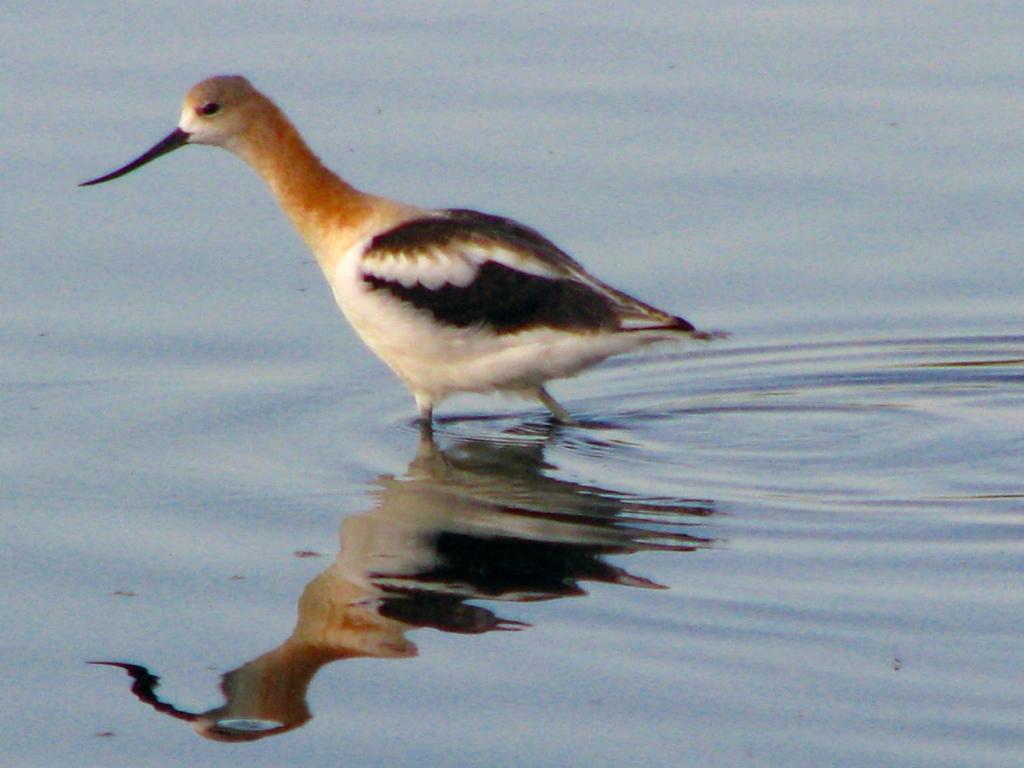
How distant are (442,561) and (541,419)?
1.85 m

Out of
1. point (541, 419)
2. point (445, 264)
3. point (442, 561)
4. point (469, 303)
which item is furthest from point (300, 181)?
point (442, 561)

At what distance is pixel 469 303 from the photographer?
7801 mm

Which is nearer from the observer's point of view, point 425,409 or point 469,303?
point 469,303

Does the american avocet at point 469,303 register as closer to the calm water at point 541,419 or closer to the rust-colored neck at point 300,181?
the rust-colored neck at point 300,181

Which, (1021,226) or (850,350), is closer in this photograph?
(850,350)

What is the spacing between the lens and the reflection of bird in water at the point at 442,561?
19.1 ft

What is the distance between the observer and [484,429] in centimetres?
832

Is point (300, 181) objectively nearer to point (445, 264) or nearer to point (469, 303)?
point (445, 264)

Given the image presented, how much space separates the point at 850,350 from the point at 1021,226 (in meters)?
1.41

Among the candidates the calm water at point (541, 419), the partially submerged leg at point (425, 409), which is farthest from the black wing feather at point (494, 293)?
the calm water at point (541, 419)

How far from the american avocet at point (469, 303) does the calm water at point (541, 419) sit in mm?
367

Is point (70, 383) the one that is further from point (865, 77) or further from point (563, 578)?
point (865, 77)

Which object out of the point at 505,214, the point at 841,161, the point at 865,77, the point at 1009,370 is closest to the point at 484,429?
the point at 505,214

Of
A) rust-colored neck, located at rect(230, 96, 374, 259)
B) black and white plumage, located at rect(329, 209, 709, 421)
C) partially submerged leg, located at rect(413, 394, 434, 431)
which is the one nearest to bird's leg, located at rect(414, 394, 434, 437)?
partially submerged leg, located at rect(413, 394, 434, 431)
